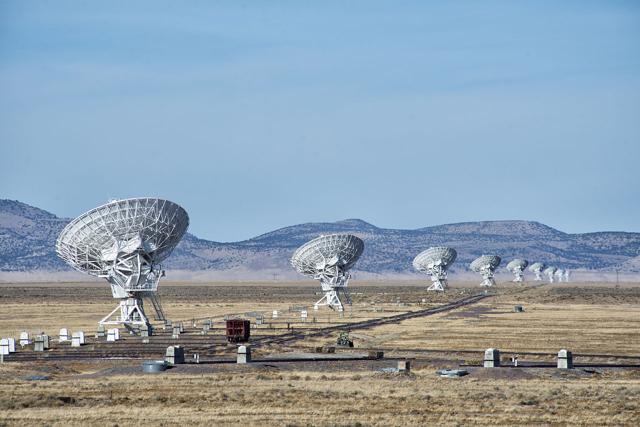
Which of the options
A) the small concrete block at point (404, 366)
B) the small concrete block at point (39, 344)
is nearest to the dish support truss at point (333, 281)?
the small concrete block at point (39, 344)

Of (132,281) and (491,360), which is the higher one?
(132,281)

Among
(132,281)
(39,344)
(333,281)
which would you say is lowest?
(39,344)

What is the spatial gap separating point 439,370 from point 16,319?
63.6m

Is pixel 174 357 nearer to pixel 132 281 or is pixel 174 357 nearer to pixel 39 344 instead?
pixel 39 344

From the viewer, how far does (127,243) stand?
281 feet

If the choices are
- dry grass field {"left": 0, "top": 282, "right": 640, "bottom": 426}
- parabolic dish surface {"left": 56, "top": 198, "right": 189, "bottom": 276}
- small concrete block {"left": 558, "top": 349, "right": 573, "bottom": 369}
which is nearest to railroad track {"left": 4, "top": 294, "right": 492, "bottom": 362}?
dry grass field {"left": 0, "top": 282, "right": 640, "bottom": 426}

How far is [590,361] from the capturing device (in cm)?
6169

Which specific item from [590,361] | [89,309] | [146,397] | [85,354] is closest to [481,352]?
[590,361]

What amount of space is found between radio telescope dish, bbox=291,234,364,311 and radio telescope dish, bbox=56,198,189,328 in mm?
41349

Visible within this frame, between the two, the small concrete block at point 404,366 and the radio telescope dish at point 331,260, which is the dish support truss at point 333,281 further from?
the small concrete block at point 404,366

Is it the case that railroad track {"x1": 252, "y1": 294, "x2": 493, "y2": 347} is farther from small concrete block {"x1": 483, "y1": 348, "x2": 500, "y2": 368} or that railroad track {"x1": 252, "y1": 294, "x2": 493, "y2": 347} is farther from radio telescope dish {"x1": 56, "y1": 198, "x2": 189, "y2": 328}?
small concrete block {"x1": 483, "y1": 348, "x2": 500, "y2": 368}

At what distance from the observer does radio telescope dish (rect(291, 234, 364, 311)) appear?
12738 centimetres

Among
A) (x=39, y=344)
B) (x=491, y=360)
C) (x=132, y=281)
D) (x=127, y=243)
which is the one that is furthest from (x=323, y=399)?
(x=132, y=281)

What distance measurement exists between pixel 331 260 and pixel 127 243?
44.3 metres
